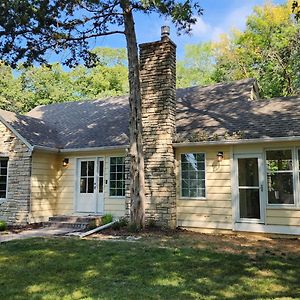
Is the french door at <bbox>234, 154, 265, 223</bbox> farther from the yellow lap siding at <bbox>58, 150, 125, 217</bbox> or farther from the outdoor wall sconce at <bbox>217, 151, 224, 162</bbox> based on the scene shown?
the yellow lap siding at <bbox>58, 150, 125, 217</bbox>

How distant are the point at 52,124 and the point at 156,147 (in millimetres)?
6331

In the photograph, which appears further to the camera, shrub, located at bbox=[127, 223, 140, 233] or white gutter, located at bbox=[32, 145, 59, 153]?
white gutter, located at bbox=[32, 145, 59, 153]

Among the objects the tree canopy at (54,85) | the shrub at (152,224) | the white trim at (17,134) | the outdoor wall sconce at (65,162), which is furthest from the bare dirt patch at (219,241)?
the tree canopy at (54,85)

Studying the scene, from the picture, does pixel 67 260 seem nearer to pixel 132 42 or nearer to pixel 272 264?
pixel 272 264

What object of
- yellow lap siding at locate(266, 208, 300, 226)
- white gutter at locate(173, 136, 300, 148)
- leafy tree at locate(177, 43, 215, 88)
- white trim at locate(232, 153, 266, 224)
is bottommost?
yellow lap siding at locate(266, 208, 300, 226)

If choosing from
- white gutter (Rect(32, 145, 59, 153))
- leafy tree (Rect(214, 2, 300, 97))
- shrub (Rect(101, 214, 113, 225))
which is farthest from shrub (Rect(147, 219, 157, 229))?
leafy tree (Rect(214, 2, 300, 97))

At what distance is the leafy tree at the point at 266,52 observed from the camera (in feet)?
79.0

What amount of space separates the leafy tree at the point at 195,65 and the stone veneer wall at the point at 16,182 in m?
25.2

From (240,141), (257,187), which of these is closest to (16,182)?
(240,141)

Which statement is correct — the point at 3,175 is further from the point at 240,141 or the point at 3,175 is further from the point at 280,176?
the point at 280,176

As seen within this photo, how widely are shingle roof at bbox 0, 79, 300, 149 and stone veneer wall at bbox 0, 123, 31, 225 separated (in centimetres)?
49

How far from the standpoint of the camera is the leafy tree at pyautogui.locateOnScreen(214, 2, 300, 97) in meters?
24.1

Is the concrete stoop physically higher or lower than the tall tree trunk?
lower

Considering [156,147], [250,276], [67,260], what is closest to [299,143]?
[156,147]
